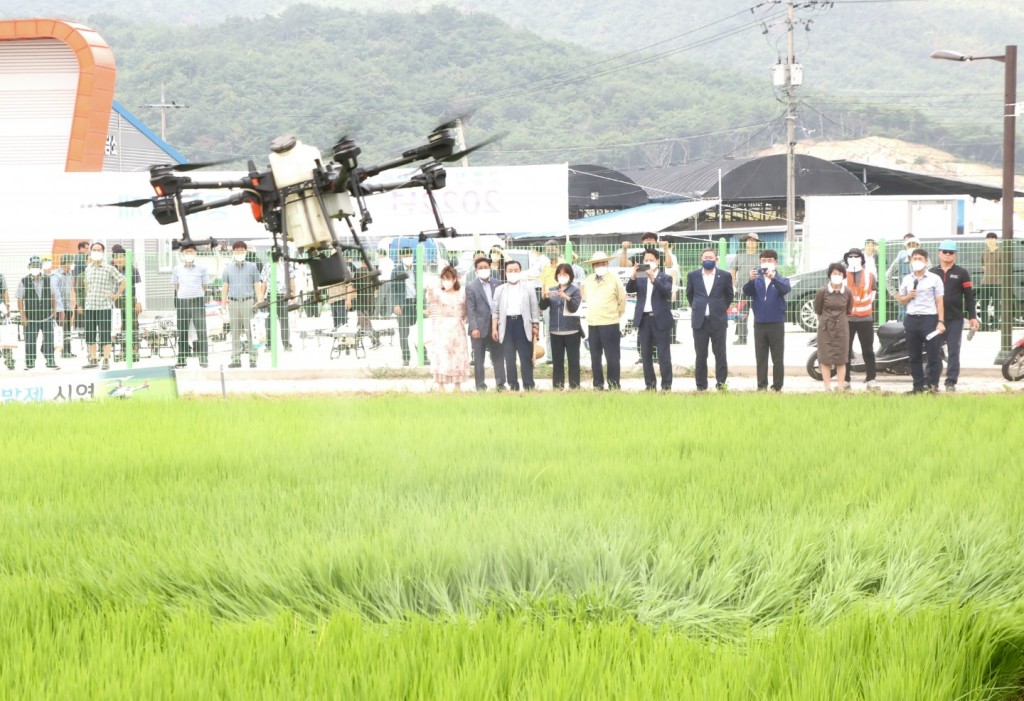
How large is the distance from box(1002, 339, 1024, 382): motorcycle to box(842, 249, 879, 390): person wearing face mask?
75.6 inches

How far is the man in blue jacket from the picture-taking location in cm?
1520

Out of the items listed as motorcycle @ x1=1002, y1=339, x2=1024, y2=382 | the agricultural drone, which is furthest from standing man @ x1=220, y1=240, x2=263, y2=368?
motorcycle @ x1=1002, y1=339, x2=1024, y2=382

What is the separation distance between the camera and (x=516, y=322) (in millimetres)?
15961

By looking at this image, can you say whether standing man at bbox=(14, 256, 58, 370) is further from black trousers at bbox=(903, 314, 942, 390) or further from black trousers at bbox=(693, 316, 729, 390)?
black trousers at bbox=(903, 314, 942, 390)

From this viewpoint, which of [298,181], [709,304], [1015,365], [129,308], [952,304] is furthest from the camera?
[129,308]

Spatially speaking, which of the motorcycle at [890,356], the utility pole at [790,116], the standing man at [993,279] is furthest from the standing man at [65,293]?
the utility pole at [790,116]

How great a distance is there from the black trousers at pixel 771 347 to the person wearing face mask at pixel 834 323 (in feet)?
1.55

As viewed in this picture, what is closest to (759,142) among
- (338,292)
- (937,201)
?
(937,201)

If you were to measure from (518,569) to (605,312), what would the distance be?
1053 centimetres

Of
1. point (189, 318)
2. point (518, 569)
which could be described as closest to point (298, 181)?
point (518, 569)

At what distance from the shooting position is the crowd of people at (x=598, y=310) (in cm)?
1507

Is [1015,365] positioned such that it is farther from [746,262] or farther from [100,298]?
[100,298]

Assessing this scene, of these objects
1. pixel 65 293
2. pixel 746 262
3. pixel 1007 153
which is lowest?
pixel 65 293

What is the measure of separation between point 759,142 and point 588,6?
82.9 m
